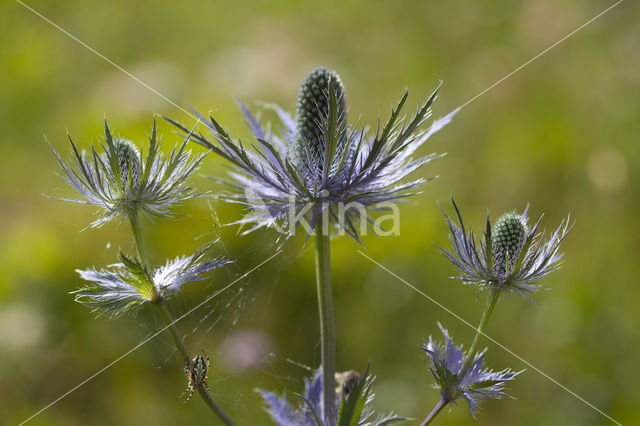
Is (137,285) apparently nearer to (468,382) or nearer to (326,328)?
(326,328)

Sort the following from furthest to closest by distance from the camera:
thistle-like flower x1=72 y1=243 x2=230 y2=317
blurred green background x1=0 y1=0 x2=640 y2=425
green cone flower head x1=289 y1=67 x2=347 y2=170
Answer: blurred green background x1=0 y1=0 x2=640 y2=425 < green cone flower head x1=289 y1=67 x2=347 y2=170 < thistle-like flower x1=72 y1=243 x2=230 y2=317

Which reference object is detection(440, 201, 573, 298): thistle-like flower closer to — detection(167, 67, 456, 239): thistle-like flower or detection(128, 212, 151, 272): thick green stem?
detection(167, 67, 456, 239): thistle-like flower

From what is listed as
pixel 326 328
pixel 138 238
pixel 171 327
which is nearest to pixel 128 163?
pixel 138 238

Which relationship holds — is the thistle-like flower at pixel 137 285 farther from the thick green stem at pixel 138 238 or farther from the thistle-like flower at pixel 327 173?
the thistle-like flower at pixel 327 173

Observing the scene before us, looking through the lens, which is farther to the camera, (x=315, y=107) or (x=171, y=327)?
(x=315, y=107)

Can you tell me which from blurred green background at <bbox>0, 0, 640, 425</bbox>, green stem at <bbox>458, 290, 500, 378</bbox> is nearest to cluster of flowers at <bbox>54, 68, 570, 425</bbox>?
green stem at <bbox>458, 290, 500, 378</bbox>

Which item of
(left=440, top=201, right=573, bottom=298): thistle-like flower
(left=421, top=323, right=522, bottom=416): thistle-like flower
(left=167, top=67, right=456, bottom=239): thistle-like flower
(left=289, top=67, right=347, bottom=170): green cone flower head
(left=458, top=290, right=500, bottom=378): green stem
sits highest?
(left=289, top=67, right=347, bottom=170): green cone flower head
